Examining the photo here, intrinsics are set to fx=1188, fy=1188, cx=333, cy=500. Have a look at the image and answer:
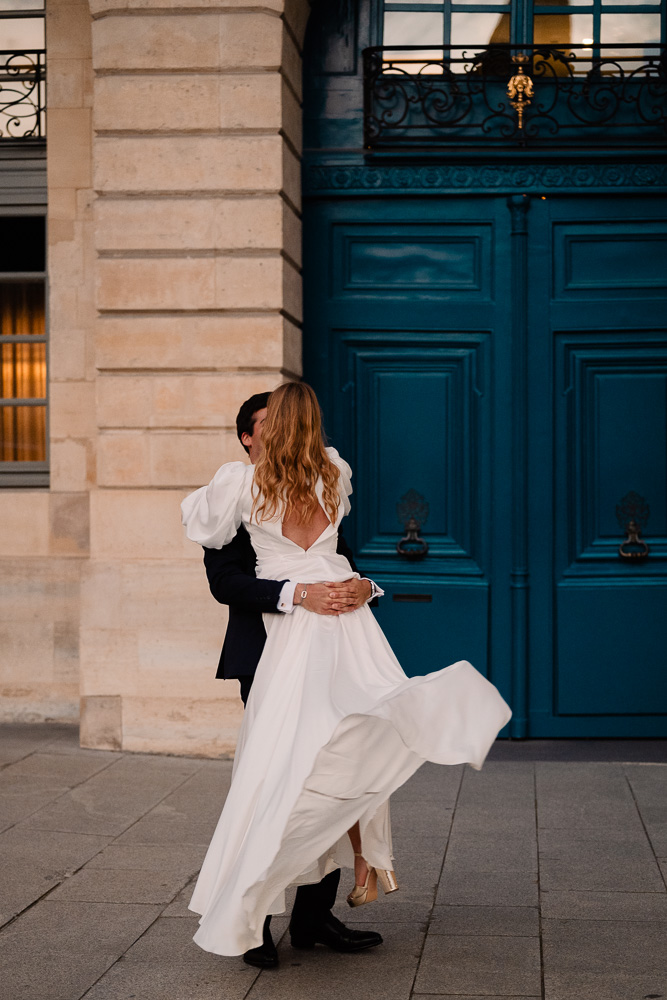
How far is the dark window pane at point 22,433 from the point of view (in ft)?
26.4

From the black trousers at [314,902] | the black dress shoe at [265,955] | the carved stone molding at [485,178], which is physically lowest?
the black dress shoe at [265,955]

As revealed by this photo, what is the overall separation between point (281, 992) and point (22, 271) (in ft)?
18.3

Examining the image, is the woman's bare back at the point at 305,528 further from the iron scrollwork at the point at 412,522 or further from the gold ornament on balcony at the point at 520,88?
the gold ornament on balcony at the point at 520,88

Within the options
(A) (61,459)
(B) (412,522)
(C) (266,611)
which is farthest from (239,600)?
(A) (61,459)

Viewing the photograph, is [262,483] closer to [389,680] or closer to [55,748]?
[389,680]

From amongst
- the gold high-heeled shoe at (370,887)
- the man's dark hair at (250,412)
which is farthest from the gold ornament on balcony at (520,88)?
the gold high-heeled shoe at (370,887)

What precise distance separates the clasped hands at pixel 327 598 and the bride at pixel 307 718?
1 cm

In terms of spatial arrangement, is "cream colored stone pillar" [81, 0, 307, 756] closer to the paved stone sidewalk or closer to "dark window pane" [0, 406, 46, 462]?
the paved stone sidewalk

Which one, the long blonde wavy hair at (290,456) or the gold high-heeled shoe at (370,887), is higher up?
the long blonde wavy hair at (290,456)

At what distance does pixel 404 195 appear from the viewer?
7.59 meters

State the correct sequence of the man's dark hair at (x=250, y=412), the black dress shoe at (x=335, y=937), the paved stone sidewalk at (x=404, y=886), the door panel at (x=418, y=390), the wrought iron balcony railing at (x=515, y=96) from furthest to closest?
the door panel at (x=418, y=390) < the wrought iron balcony railing at (x=515, y=96) < the man's dark hair at (x=250, y=412) < the black dress shoe at (x=335, y=937) < the paved stone sidewalk at (x=404, y=886)

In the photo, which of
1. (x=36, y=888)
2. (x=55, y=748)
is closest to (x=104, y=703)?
(x=55, y=748)

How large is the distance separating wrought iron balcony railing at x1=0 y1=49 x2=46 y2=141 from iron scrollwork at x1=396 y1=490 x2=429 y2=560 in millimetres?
3426

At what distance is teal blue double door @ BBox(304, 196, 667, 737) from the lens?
749 cm
